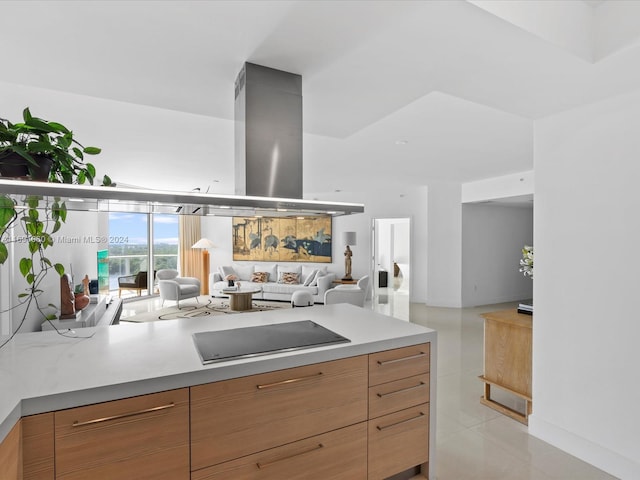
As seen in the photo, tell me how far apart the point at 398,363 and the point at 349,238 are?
606 centimetres

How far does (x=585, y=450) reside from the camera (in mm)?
2148

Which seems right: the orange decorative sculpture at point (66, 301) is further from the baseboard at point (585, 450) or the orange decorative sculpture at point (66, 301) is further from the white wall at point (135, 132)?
the baseboard at point (585, 450)

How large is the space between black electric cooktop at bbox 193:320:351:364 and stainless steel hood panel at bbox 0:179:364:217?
2.21 feet

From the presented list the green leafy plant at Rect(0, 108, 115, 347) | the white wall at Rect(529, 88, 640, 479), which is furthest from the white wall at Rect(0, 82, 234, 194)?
the white wall at Rect(529, 88, 640, 479)

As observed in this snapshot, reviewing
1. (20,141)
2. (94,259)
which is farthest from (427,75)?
(94,259)

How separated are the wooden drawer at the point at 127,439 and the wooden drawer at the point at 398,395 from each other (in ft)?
2.96

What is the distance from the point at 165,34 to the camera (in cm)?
155

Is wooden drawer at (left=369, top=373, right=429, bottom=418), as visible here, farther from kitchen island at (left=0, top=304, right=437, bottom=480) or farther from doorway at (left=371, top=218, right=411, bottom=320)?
doorway at (left=371, top=218, right=411, bottom=320)

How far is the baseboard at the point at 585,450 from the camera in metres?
1.96

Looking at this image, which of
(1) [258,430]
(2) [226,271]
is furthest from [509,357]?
(2) [226,271]

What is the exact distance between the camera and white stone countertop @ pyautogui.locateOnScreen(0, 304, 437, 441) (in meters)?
1.15

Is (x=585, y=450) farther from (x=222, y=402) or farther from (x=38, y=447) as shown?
(x=38, y=447)

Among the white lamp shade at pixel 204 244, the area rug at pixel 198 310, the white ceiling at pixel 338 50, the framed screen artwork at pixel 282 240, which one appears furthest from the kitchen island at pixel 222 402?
the white lamp shade at pixel 204 244

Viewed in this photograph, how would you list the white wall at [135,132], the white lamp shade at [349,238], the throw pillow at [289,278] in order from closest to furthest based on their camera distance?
1. the white wall at [135,132]
2. the white lamp shade at [349,238]
3. the throw pillow at [289,278]
